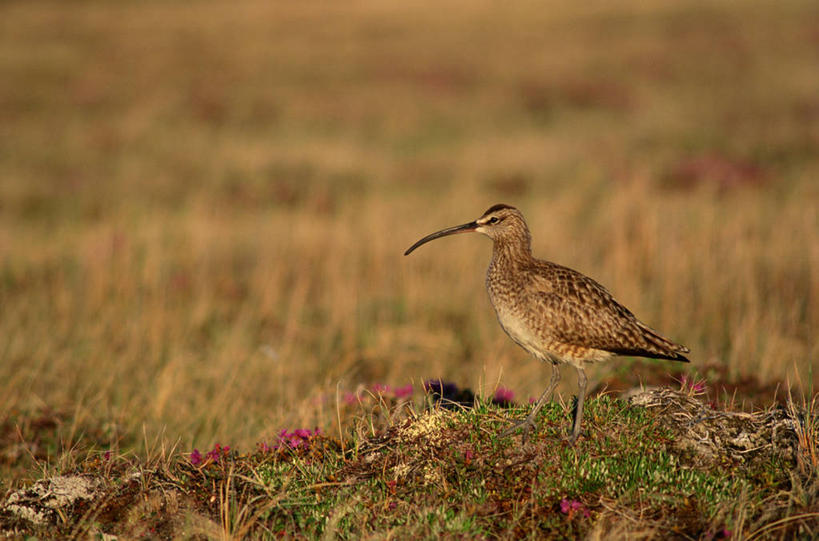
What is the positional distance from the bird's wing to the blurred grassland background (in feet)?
2.14

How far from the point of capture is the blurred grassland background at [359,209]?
27.0 ft

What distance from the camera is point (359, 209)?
48.5ft

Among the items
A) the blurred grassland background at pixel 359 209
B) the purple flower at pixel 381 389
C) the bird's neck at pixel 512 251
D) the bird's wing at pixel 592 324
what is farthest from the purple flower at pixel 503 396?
the bird's wing at pixel 592 324

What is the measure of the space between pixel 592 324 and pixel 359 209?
398 inches

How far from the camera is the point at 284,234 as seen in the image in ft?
42.6

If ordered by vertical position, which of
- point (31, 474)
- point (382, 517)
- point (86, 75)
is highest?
point (86, 75)

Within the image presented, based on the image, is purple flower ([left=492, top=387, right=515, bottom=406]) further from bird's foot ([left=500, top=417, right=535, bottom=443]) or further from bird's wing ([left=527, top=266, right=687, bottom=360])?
bird's foot ([left=500, top=417, right=535, bottom=443])

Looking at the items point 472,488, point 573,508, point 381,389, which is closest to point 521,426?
point 472,488

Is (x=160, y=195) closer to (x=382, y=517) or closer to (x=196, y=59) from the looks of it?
(x=382, y=517)

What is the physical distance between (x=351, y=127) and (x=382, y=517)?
20.3 meters

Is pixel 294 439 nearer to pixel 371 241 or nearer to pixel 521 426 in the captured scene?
pixel 521 426

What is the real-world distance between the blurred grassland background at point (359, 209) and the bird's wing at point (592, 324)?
65 cm

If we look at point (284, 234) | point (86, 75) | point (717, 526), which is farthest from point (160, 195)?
point (86, 75)

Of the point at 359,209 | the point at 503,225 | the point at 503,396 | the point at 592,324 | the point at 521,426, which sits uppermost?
the point at 503,225
